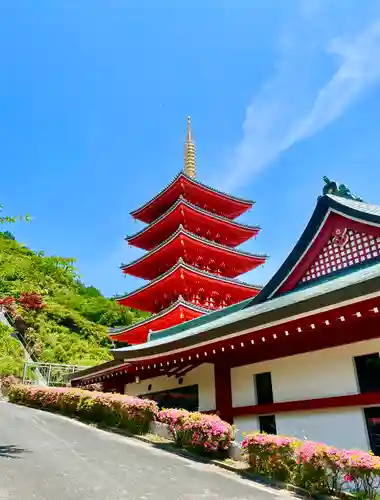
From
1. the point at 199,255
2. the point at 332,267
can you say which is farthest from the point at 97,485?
the point at 199,255

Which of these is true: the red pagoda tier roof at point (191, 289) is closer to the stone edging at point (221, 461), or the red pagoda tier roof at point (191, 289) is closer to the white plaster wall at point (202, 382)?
the white plaster wall at point (202, 382)

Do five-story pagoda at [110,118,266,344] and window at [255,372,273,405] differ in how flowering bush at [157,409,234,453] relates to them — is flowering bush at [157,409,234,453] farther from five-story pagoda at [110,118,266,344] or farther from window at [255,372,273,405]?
five-story pagoda at [110,118,266,344]

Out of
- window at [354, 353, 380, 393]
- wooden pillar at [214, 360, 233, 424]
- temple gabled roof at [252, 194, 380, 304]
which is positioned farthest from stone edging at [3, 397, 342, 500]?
temple gabled roof at [252, 194, 380, 304]

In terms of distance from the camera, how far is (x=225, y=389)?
1055cm

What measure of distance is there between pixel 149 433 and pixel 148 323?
1070 centimetres

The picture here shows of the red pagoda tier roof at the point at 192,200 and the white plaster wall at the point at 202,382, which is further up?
the red pagoda tier roof at the point at 192,200

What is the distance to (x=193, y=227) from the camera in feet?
82.2

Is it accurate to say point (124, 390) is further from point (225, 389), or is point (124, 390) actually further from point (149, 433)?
point (225, 389)

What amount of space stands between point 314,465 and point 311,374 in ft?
7.89

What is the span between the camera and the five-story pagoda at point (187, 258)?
21.7m

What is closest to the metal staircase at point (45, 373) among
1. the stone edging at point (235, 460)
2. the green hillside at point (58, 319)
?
the green hillside at point (58, 319)

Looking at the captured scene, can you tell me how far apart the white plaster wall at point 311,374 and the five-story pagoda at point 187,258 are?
10.3 metres

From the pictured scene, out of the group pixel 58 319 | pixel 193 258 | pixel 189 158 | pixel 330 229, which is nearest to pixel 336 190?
pixel 330 229

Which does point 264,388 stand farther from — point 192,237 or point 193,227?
point 193,227
